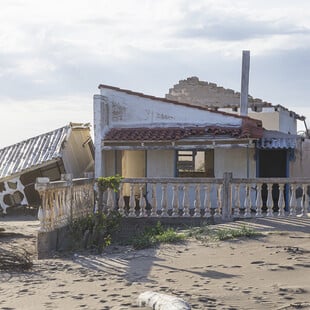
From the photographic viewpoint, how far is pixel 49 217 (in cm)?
1098

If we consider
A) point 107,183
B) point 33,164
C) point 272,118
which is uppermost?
point 272,118

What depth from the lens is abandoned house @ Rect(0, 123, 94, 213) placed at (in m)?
18.8

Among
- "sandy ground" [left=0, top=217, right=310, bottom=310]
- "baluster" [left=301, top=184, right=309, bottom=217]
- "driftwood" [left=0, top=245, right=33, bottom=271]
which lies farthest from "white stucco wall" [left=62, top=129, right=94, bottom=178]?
"driftwood" [left=0, top=245, right=33, bottom=271]

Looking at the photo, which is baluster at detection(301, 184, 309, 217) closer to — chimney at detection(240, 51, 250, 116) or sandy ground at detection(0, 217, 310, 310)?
sandy ground at detection(0, 217, 310, 310)

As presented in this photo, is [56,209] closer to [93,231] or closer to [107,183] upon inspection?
[93,231]

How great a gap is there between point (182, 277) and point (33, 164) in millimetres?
11326

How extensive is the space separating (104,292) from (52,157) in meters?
11.6

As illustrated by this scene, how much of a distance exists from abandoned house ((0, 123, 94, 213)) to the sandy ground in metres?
7.94

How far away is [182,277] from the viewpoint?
8141mm

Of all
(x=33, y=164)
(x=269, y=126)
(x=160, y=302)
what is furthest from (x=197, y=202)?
(x=269, y=126)

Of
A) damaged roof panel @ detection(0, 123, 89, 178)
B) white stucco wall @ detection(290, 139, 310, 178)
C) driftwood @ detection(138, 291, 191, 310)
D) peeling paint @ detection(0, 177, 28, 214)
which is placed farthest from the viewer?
white stucco wall @ detection(290, 139, 310, 178)

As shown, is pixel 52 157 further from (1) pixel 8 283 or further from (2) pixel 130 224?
(1) pixel 8 283

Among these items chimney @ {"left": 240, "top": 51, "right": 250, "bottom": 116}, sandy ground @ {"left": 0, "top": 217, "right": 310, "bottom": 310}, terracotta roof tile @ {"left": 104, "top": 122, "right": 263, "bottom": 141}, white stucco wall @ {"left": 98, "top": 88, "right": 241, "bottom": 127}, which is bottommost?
sandy ground @ {"left": 0, "top": 217, "right": 310, "bottom": 310}

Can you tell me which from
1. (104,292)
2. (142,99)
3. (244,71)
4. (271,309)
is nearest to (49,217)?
(104,292)
